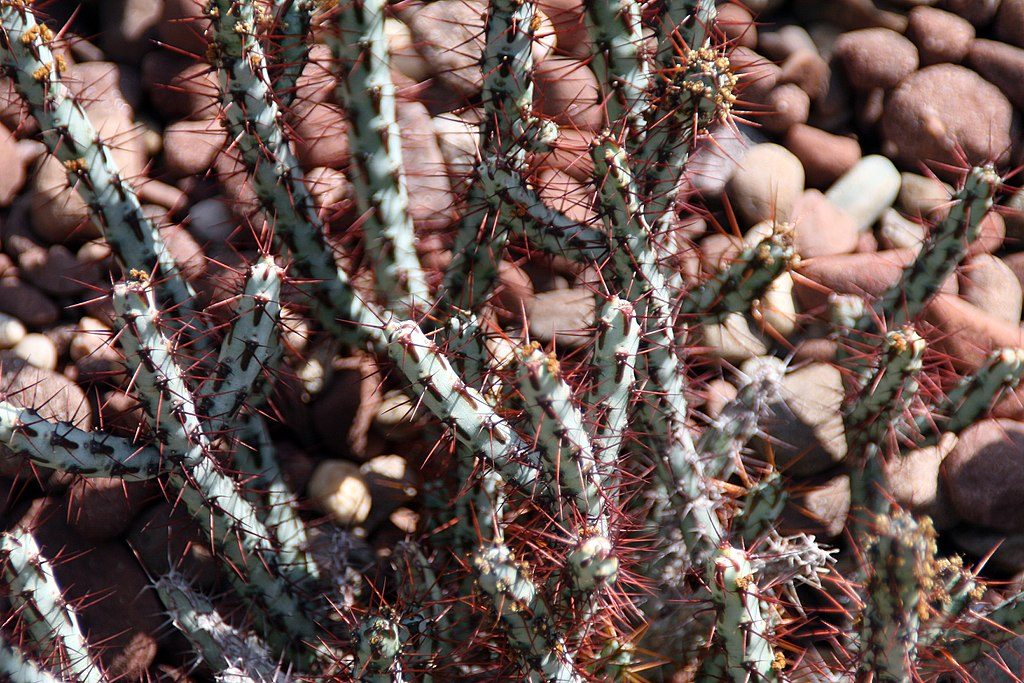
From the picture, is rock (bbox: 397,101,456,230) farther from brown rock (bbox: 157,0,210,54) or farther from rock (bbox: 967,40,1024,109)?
rock (bbox: 967,40,1024,109)

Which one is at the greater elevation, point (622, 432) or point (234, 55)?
point (234, 55)

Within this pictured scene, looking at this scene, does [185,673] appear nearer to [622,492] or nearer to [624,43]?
[622,492]

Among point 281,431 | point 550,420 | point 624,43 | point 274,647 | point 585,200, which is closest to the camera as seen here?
point 550,420

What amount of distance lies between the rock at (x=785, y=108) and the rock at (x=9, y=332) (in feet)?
9.75

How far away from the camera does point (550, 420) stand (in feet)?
7.14

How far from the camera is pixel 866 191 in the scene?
4.03 metres

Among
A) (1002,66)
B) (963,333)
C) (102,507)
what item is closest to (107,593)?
(102,507)

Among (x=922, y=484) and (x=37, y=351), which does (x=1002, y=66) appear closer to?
(x=922, y=484)

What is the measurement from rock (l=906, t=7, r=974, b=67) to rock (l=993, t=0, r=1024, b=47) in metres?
0.18

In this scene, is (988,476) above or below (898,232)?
below

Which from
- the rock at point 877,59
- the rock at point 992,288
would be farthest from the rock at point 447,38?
the rock at point 992,288

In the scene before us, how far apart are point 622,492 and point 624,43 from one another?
4.32 feet

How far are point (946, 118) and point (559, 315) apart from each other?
6.40ft

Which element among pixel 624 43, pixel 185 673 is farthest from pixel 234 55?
pixel 185 673
